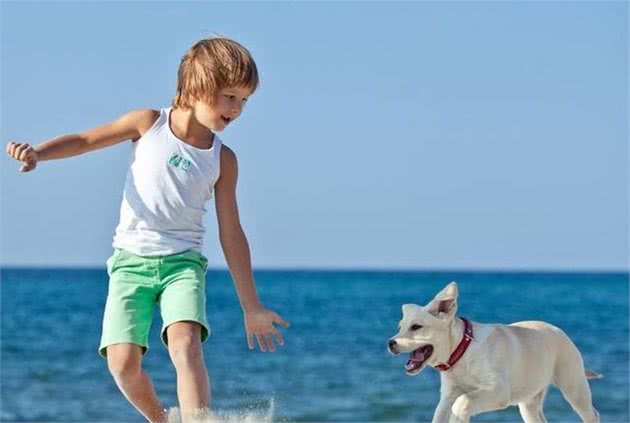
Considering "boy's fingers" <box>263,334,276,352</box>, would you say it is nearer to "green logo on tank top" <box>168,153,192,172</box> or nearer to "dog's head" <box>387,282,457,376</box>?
"dog's head" <box>387,282,457,376</box>

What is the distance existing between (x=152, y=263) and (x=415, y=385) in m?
16.4

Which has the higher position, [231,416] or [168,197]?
[168,197]

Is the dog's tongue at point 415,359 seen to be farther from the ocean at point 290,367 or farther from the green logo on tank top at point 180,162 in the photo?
the green logo on tank top at point 180,162

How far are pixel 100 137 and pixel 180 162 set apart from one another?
14.6 inches

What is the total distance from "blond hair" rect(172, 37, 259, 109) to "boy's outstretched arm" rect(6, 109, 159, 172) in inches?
6.9

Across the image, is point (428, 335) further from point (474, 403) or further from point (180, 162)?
point (180, 162)

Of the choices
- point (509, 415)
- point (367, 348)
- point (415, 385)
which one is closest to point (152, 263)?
point (509, 415)

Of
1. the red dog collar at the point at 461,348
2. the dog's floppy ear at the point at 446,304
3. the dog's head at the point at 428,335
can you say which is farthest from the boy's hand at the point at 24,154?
the red dog collar at the point at 461,348

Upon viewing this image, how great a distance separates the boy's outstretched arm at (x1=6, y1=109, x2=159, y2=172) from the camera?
5949 mm

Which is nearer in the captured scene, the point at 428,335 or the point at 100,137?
the point at 428,335

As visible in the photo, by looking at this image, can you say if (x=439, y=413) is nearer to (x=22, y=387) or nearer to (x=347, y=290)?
(x=22, y=387)

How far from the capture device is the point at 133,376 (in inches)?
237

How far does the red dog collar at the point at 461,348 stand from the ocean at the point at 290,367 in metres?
0.74

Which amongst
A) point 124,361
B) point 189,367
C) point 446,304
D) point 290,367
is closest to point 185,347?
point 189,367
